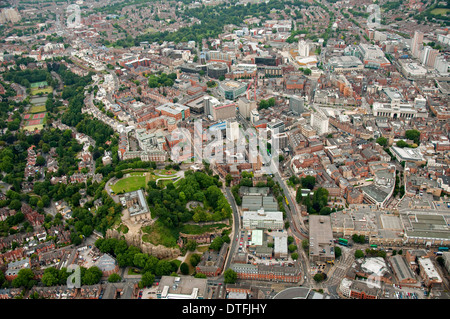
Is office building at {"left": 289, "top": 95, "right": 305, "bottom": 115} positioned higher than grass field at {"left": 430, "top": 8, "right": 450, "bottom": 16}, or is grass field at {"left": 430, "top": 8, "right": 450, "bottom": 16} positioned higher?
grass field at {"left": 430, "top": 8, "right": 450, "bottom": 16}

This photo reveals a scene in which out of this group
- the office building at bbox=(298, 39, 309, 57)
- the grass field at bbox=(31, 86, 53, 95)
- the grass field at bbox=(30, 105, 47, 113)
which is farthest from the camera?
the office building at bbox=(298, 39, 309, 57)

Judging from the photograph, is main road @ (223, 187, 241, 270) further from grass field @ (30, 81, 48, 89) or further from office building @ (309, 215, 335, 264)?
grass field @ (30, 81, 48, 89)

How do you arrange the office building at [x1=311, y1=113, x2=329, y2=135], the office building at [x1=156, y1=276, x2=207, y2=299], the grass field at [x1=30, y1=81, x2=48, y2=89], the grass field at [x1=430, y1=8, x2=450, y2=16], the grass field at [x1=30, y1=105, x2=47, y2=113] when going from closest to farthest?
the office building at [x1=156, y1=276, x2=207, y2=299] → the office building at [x1=311, y1=113, x2=329, y2=135] → the grass field at [x1=30, y1=105, x2=47, y2=113] → the grass field at [x1=30, y1=81, x2=48, y2=89] → the grass field at [x1=430, y1=8, x2=450, y2=16]

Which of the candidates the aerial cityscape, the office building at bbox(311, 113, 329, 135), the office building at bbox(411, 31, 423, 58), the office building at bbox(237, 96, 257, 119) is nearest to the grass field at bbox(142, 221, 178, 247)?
the aerial cityscape

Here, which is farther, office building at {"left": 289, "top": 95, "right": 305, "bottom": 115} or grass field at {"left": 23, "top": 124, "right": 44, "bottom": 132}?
grass field at {"left": 23, "top": 124, "right": 44, "bottom": 132}

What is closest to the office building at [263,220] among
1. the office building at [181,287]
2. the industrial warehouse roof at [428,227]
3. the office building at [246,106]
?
the office building at [181,287]

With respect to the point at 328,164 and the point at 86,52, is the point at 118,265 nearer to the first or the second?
the point at 328,164

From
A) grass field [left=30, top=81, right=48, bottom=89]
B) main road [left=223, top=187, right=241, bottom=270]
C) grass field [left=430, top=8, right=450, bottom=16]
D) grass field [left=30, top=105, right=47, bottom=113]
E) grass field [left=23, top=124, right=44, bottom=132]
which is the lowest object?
main road [left=223, top=187, right=241, bottom=270]

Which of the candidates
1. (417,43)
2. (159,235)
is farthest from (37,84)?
(417,43)
